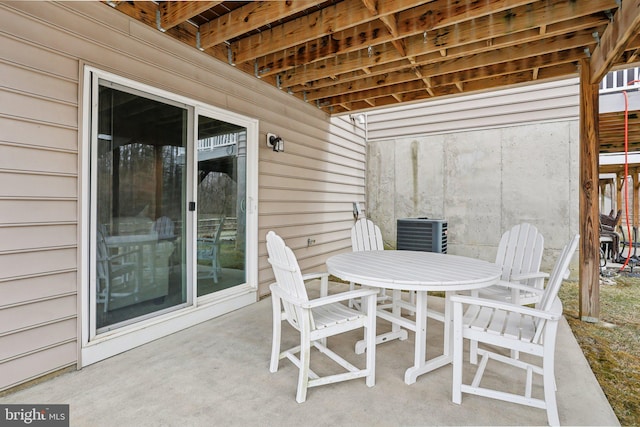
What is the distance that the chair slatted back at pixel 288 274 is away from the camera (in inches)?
77.0

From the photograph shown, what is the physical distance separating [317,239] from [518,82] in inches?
141

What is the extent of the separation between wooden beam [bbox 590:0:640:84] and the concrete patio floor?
2.51m

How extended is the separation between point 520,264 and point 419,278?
1.50 metres

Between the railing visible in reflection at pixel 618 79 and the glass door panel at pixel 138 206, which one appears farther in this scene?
the railing visible in reflection at pixel 618 79

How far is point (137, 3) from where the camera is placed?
264cm

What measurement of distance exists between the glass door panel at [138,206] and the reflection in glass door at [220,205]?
8.7 inches

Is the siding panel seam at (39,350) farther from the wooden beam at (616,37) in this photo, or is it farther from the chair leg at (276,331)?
the wooden beam at (616,37)

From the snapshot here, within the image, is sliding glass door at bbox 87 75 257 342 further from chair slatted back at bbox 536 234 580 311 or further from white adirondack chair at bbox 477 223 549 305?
chair slatted back at bbox 536 234 580 311

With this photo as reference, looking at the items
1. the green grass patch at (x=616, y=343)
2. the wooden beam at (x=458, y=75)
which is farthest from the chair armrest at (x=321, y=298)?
the wooden beam at (x=458, y=75)

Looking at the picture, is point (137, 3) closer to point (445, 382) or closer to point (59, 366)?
point (59, 366)

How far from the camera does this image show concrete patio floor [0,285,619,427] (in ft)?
5.94

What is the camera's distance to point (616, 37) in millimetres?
2566

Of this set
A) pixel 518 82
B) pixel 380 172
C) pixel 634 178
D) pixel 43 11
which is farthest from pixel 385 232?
pixel 634 178

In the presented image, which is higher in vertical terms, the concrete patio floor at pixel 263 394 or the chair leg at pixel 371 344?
the chair leg at pixel 371 344
